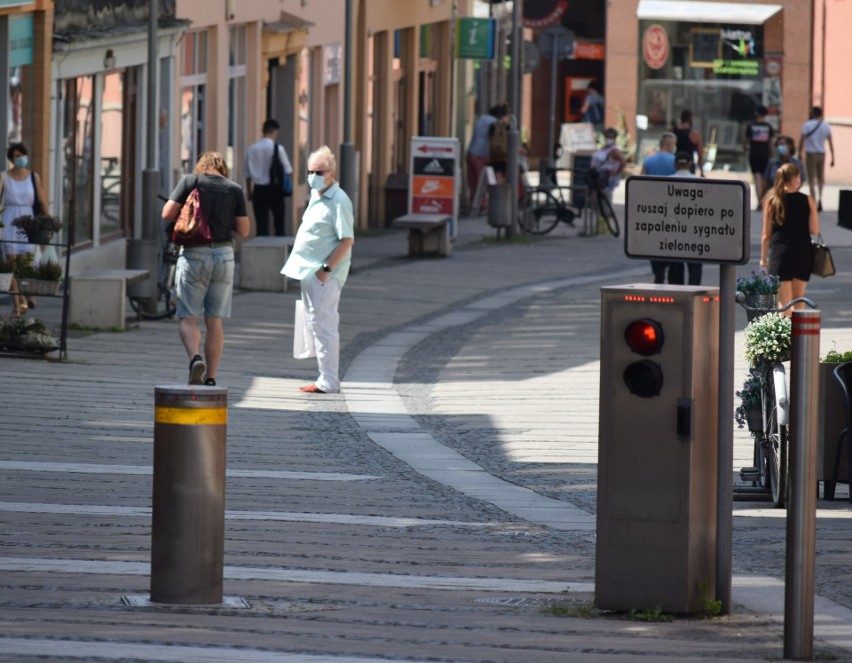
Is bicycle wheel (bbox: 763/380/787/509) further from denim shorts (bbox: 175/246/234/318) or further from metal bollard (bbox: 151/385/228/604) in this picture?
denim shorts (bbox: 175/246/234/318)

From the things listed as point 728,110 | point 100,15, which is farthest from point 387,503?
point 728,110

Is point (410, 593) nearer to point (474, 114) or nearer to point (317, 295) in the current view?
point (317, 295)

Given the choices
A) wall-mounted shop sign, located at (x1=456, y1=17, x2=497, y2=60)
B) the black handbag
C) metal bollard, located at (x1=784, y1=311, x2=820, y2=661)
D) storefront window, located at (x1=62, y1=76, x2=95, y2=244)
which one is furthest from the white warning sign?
wall-mounted shop sign, located at (x1=456, y1=17, x2=497, y2=60)

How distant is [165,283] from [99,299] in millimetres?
1364

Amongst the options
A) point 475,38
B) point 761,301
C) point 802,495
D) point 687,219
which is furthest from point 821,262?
point 475,38

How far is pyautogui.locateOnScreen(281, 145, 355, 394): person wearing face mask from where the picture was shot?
13312 millimetres

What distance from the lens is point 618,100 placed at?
4856cm

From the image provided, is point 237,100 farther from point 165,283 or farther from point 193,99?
point 165,283

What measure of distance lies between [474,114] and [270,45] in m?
15.5

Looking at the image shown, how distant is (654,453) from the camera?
6.68 m

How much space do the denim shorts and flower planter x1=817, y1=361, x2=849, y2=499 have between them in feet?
15.5

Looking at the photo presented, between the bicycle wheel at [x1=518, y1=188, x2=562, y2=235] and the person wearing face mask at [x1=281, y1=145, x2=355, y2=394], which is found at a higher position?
the bicycle wheel at [x1=518, y1=188, x2=562, y2=235]

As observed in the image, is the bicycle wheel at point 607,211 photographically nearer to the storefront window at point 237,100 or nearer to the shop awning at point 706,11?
the storefront window at point 237,100

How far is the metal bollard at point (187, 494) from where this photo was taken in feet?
21.6
